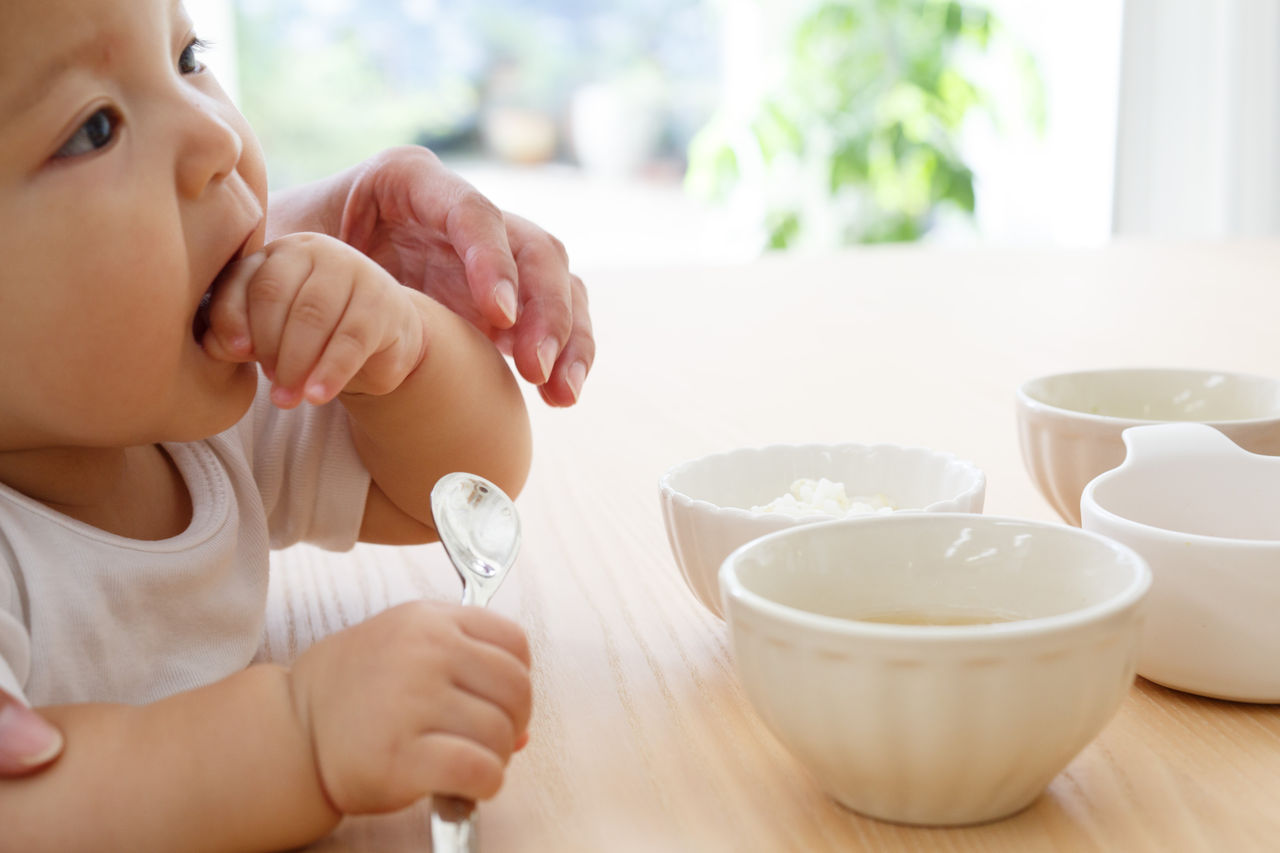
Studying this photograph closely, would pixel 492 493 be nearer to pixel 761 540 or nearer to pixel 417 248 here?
pixel 761 540

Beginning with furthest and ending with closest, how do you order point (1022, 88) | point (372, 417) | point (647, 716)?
point (1022, 88) → point (372, 417) → point (647, 716)

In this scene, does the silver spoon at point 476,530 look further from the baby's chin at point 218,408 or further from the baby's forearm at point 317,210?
the baby's forearm at point 317,210

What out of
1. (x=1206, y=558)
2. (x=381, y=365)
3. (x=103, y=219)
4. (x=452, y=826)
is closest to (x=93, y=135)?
(x=103, y=219)

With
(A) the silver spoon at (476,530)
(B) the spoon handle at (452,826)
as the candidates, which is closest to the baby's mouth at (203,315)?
(A) the silver spoon at (476,530)

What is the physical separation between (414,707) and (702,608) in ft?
0.83

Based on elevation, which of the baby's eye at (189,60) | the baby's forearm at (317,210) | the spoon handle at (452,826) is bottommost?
the spoon handle at (452,826)

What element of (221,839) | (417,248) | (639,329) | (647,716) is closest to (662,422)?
(417,248)

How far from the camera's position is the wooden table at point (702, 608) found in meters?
0.44

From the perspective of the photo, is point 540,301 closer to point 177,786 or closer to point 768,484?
point 768,484

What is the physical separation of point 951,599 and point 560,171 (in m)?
4.62

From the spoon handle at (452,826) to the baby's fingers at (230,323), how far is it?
20cm

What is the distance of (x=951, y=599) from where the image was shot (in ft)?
1.63

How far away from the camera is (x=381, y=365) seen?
594 millimetres

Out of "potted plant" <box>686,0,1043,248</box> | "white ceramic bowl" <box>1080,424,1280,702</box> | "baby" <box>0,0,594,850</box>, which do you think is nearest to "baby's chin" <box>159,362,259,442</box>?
"baby" <box>0,0,594,850</box>
